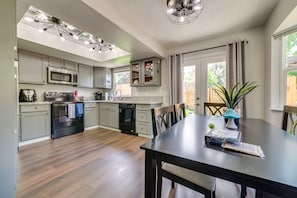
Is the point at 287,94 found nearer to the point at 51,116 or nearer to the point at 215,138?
the point at 215,138

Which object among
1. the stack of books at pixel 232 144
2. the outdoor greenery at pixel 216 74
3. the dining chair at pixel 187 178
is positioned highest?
the outdoor greenery at pixel 216 74

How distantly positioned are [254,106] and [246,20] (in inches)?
63.6

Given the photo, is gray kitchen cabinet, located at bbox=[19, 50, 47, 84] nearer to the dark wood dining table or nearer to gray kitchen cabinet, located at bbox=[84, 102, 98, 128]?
gray kitchen cabinet, located at bbox=[84, 102, 98, 128]

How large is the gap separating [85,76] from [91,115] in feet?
4.31

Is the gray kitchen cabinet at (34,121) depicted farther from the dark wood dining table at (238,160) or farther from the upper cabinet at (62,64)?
the dark wood dining table at (238,160)

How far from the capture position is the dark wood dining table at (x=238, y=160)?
0.58 m

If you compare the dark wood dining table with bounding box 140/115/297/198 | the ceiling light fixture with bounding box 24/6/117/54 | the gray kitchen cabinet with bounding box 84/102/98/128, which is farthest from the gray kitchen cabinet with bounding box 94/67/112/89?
the dark wood dining table with bounding box 140/115/297/198

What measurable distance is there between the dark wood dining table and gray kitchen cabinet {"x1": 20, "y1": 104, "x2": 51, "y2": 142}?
11.3 feet

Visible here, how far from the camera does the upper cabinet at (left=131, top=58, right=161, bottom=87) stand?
12.8ft

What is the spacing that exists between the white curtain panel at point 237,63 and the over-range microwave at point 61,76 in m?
4.20

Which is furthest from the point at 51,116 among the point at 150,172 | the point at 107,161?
the point at 150,172

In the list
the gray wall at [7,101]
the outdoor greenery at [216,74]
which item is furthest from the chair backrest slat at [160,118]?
the outdoor greenery at [216,74]

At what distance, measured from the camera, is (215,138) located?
949mm

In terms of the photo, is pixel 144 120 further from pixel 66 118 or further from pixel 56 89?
pixel 56 89
